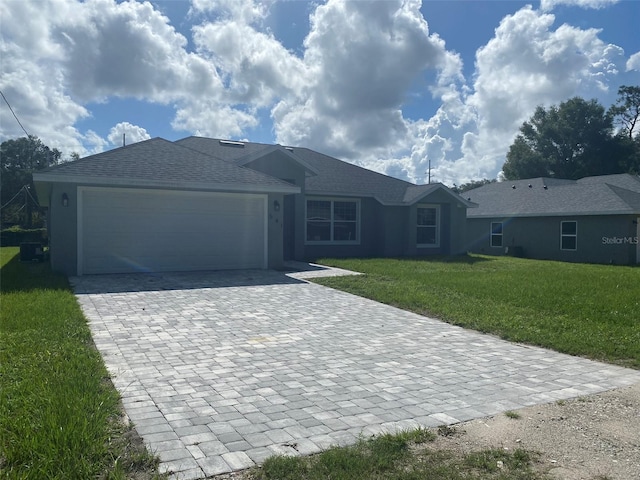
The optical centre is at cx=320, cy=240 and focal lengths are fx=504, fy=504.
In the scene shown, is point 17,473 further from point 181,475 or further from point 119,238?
point 119,238

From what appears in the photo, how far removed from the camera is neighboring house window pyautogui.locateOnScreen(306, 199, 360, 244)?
20.1 meters

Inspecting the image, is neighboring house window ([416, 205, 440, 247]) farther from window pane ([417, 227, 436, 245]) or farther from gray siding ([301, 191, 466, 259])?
gray siding ([301, 191, 466, 259])

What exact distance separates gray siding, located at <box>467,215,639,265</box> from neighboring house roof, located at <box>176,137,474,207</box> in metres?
4.27

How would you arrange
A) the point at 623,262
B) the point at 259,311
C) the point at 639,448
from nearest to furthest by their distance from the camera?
1. the point at 639,448
2. the point at 259,311
3. the point at 623,262

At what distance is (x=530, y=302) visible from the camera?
10031 millimetres

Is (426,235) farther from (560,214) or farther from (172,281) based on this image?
(172,281)

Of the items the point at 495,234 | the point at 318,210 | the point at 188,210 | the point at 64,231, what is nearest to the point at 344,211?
the point at 318,210

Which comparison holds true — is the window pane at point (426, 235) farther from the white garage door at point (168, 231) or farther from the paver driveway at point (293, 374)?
the paver driveway at point (293, 374)

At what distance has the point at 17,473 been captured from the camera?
10.2 feet

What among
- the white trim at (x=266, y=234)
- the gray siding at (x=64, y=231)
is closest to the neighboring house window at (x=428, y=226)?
the white trim at (x=266, y=234)

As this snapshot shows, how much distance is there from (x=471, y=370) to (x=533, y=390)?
83cm

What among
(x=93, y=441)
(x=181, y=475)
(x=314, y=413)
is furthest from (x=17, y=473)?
(x=314, y=413)

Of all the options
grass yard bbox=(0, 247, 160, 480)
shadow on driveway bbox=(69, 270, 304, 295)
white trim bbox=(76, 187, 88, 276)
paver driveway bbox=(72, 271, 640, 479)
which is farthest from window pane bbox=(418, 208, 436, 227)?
grass yard bbox=(0, 247, 160, 480)

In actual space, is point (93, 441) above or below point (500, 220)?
below
